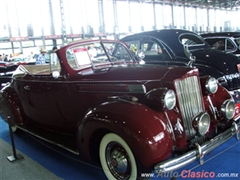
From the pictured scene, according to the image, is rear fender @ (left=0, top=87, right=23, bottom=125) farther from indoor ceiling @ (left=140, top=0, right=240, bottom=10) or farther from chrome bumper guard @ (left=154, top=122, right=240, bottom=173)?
indoor ceiling @ (left=140, top=0, right=240, bottom=10)

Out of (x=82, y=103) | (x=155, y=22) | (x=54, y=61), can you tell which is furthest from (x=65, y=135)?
(x=155, y=22)

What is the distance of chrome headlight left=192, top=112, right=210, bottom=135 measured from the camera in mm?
2584

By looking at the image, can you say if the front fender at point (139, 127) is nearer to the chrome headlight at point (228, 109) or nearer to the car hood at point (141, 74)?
the car hood at point (141, 74)

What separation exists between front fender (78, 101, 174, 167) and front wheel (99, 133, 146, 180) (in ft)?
0.41

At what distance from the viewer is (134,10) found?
2505 centimetres

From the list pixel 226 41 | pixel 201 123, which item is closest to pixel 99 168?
pixel 201 123

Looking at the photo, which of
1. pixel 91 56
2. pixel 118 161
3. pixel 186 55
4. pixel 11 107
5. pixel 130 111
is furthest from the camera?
pixel 186 55

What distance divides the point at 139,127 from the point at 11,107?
2932 millimetres

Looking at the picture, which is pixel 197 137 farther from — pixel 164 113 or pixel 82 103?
pixel 82 103

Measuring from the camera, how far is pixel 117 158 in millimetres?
2582

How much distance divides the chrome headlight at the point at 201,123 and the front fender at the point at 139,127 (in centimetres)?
38

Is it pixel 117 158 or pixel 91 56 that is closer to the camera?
pixel 117 158

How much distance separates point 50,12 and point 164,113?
19458 millimetres

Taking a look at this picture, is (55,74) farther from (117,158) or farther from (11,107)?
(11,107)
